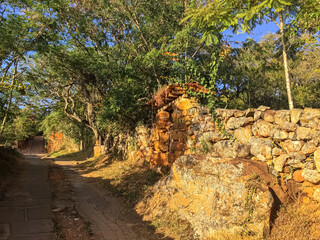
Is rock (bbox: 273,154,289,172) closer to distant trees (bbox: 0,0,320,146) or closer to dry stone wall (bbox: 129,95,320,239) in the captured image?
dry stone wall (bbox: 129,95,320,239)

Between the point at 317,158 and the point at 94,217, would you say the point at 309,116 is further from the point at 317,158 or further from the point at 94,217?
the point at 94,217

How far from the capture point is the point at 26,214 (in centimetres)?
495

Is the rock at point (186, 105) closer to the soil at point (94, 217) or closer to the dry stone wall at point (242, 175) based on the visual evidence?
the dry stone wall at point (242, 175)

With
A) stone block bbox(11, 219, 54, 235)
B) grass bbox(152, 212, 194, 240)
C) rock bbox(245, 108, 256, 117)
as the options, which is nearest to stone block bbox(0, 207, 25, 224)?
stone block bbox(11, 219, 54, 235)

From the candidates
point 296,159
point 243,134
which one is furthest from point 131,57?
point 296,159

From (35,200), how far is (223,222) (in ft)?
16.2

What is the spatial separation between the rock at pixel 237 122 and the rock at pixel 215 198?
39.2 inches

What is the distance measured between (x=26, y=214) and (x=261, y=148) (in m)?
5.26

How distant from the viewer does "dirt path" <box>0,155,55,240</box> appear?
4.08 meters

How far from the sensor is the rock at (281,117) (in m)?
4.31

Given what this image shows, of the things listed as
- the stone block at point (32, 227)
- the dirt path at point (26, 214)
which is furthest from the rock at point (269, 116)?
the stone block at point (32, 227)

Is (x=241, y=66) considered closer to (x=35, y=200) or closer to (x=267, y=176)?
(x=267, y=176)

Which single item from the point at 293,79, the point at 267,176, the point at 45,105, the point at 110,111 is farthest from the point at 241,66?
the point at 45,105

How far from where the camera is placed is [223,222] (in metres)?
3.83
